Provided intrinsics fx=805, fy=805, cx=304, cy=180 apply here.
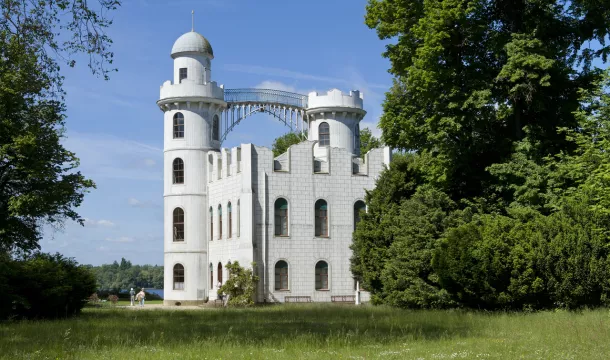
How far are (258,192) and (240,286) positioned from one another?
565 centimetres

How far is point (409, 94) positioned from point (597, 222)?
1138 centimetres

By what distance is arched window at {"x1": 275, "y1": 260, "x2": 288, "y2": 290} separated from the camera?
45875mm

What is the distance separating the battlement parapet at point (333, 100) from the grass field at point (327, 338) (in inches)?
1149

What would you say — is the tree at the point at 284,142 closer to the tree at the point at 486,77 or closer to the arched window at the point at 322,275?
the arched window at the point at 322,275

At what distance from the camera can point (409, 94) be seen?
124 feet

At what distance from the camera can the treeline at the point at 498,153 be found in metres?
29.7

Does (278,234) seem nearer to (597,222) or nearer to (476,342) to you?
(597,222)

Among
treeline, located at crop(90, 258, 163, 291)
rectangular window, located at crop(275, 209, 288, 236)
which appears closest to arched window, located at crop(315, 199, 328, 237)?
rectangular window, located at crop(275, 209, 288, 236)

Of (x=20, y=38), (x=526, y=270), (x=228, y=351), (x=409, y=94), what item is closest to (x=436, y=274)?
(x=526, y=270)

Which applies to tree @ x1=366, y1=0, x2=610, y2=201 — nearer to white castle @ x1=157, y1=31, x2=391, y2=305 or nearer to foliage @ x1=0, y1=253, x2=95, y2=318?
white castle @ x1=157, y1=31, x2=391, y2=305

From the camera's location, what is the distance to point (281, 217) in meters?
46.6

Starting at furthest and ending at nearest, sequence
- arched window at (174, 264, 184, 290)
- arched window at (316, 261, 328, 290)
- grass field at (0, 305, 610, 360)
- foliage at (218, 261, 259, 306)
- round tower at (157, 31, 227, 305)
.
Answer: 1. arched window at (174, 264, 184, 290)
2. round tower at (157, 31, 227, 305)
3. arched window at (316, 261, 328, 290)
4. foliage at (218, 261, 259, 306)
5. grass field at (0, 305, 610, 360)

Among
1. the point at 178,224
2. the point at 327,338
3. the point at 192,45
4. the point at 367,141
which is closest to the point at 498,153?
the point at 327,338

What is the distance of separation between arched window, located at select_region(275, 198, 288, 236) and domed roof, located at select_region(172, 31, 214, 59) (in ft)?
46.7
